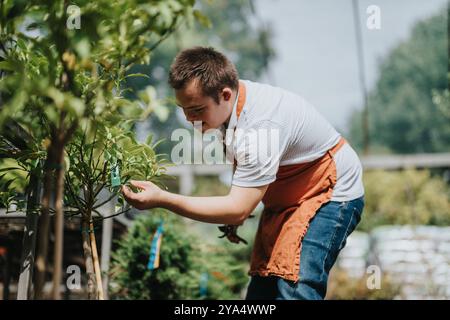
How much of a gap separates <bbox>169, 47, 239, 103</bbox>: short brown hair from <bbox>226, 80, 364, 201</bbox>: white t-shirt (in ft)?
0.34

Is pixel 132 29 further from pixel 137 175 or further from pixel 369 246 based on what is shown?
pixel 369 246

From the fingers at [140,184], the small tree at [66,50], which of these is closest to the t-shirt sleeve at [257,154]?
the fingers at [140,184]

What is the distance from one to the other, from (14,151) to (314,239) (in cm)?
103

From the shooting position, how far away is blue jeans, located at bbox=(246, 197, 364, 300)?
189 centimetres

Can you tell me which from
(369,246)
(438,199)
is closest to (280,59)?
(438,199)

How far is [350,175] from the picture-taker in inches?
82.5

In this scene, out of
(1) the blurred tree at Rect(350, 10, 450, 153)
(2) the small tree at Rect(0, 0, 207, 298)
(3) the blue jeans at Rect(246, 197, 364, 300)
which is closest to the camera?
(2) the small tree at Rect(0, 0, 207, 298)

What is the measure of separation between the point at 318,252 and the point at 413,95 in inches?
1271

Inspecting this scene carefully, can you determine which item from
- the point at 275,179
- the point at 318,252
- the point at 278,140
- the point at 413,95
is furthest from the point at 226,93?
the point at 413,95

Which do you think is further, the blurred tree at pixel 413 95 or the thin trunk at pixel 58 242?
the blurred tree at pixel 413 95

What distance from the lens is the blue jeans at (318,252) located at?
1.89 meters

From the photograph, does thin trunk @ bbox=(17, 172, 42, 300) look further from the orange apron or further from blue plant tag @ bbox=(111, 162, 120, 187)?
the orange apron

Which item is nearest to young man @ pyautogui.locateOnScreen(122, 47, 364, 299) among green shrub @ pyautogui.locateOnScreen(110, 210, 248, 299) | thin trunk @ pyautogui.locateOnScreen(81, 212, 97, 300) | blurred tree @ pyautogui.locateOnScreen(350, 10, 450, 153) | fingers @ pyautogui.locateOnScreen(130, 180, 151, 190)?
fingers @ pyautogui.locateOnScreen(130, 180, 151, 190)

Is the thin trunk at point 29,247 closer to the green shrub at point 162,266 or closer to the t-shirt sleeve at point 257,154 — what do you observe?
the t-shirt sleeve at point 257,154
